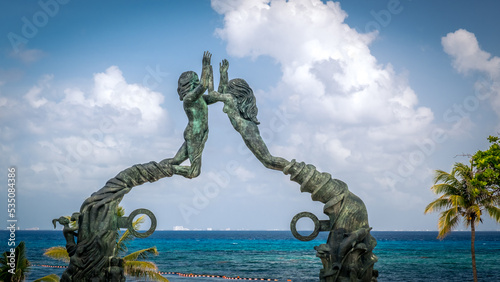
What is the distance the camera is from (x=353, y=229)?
299 inches

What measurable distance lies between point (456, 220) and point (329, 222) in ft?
29.7

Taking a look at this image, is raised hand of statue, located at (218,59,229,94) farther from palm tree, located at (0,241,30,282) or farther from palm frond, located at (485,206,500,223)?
palm frond, located at (485,206,500,223)

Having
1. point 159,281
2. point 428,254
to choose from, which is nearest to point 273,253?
point 428,254

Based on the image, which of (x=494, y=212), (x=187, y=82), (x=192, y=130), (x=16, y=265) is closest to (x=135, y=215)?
(x=192, y=130)

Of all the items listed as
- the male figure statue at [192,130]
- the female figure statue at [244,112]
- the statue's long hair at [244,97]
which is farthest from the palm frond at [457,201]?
the male figure statue at [192,130]

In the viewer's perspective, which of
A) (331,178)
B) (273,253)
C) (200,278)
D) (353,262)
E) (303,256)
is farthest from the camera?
(273,253)

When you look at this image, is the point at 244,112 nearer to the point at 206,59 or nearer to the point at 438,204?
the point at 206,59

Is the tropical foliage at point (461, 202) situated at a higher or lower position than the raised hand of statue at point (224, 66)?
lower

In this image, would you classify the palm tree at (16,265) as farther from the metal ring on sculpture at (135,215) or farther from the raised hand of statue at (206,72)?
the raised hand of statue at (206,72)

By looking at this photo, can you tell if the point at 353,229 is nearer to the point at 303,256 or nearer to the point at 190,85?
the point at 190,85

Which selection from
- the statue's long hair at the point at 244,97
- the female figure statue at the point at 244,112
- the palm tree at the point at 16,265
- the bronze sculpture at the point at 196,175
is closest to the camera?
the bronze sculpture at the point at 196,175

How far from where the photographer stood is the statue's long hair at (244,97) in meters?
8.23

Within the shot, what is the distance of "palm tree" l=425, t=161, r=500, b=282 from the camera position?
1466 centimetres

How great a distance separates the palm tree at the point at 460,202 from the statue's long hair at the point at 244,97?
866 centimetres
